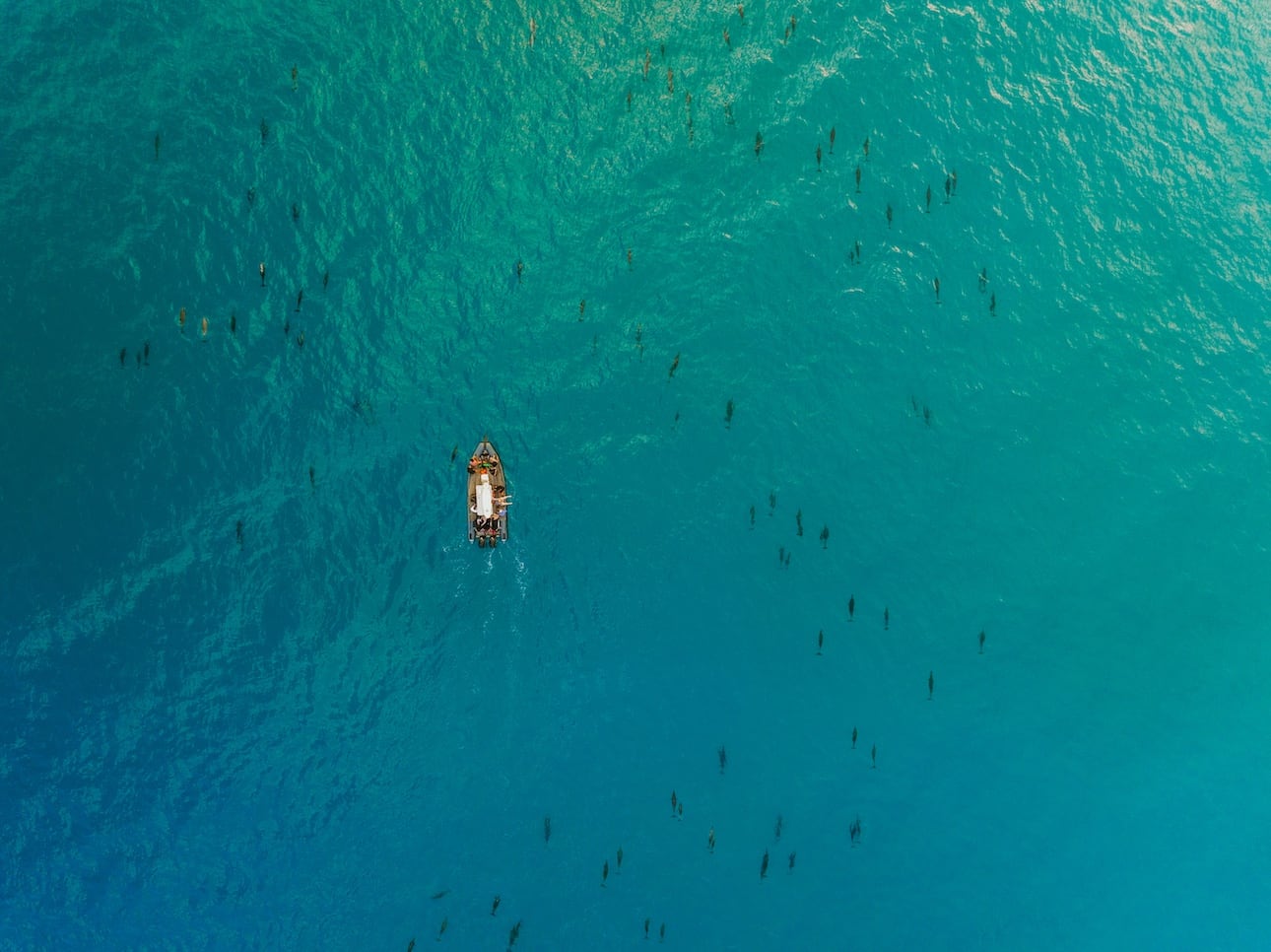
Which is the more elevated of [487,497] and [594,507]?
[594,507]

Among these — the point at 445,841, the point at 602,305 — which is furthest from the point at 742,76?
the point at 445,841

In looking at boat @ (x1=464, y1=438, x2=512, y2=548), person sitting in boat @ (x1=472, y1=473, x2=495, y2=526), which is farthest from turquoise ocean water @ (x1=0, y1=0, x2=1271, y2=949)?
person sitting in boat @ (x1=472, y1=473, x2=495, y2=526)

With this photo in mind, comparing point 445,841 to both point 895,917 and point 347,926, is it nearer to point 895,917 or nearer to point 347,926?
point 347,926

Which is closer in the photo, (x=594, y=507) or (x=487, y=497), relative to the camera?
(x=487, y=497)

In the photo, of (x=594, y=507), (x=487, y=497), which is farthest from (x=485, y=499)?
(x=594, y=507)

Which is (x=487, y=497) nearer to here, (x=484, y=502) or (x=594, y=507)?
(x=484, y=502)
